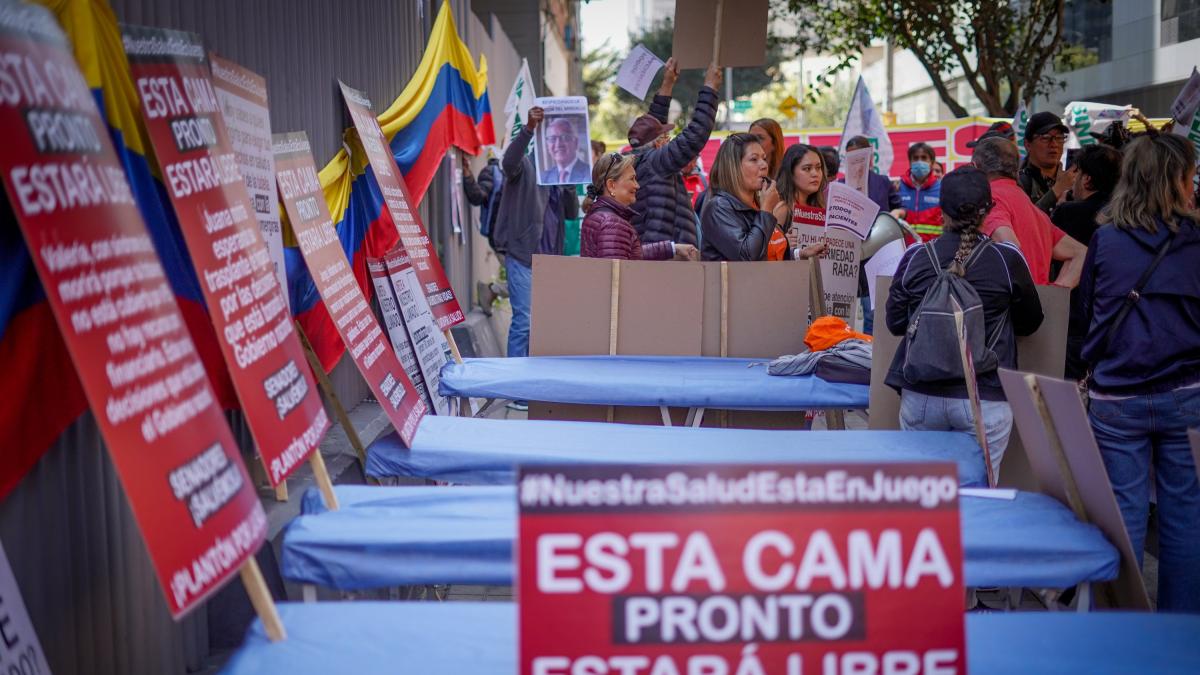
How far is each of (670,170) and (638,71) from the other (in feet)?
4.57

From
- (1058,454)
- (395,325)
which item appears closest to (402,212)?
(395,325)

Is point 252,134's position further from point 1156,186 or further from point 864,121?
point 864,121

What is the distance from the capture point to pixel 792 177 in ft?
26.6

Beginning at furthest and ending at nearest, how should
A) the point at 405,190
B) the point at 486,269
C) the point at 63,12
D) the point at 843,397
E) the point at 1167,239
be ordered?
the point at 486,269
the point at 405,190
the point at 843,397
the point at 1167,239
the point at 63,12

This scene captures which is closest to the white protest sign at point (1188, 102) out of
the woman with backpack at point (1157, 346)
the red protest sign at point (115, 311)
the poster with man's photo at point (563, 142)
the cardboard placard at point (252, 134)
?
the woman with backpack at point (1157, 346)

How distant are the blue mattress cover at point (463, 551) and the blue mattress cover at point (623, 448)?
3.13ft

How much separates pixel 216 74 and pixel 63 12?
959mm

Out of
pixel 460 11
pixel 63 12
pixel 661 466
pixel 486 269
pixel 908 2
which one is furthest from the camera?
pixel 908 2

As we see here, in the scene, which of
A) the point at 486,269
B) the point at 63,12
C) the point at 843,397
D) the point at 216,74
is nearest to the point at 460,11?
the point at 486,269

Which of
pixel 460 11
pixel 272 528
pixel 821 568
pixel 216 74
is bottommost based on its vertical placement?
pixel 272 528

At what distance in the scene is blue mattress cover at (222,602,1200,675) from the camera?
2.71m

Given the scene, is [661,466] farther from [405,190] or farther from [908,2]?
[908,2]

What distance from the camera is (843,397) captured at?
20.0 ft

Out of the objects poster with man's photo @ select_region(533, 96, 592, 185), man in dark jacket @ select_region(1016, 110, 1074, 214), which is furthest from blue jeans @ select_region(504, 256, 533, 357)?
Result: man in dark jacket @ select_region(1016, 110, 1074, 214)
